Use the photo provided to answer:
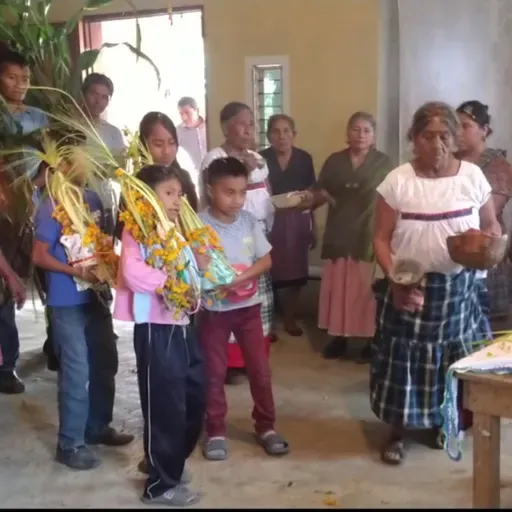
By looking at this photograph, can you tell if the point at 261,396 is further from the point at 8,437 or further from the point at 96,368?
the point at 8,437

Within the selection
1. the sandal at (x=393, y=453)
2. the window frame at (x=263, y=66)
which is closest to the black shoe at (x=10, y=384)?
the sandal at (x=393, y=453)

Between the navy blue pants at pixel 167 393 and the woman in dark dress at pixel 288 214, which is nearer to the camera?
the navy blue pants at pixel 167 393

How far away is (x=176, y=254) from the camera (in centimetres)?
249

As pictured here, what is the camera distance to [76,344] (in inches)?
114

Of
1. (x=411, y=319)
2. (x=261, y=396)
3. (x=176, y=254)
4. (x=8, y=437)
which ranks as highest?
(x=176, y=254)

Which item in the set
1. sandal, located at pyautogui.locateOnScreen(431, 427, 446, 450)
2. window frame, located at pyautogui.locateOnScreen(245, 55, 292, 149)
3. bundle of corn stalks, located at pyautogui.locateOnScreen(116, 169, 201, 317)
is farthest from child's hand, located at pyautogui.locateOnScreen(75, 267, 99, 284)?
window frame, located at pyautogui.locateOnScreen(245, 55, 292, 149)

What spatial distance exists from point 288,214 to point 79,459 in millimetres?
2179

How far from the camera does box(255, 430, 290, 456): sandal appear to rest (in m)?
3.09

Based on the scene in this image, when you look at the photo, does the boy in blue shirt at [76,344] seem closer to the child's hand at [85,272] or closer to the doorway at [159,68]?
the child's hand at [85,272]

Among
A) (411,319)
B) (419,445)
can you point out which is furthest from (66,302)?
(419,445)

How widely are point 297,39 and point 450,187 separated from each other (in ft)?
8.91

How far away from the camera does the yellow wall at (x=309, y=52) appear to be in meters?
5.05

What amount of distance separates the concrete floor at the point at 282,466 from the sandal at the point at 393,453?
3 cm

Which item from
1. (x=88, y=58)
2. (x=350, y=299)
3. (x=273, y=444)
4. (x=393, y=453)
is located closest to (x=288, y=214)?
(x=350, y=299)
